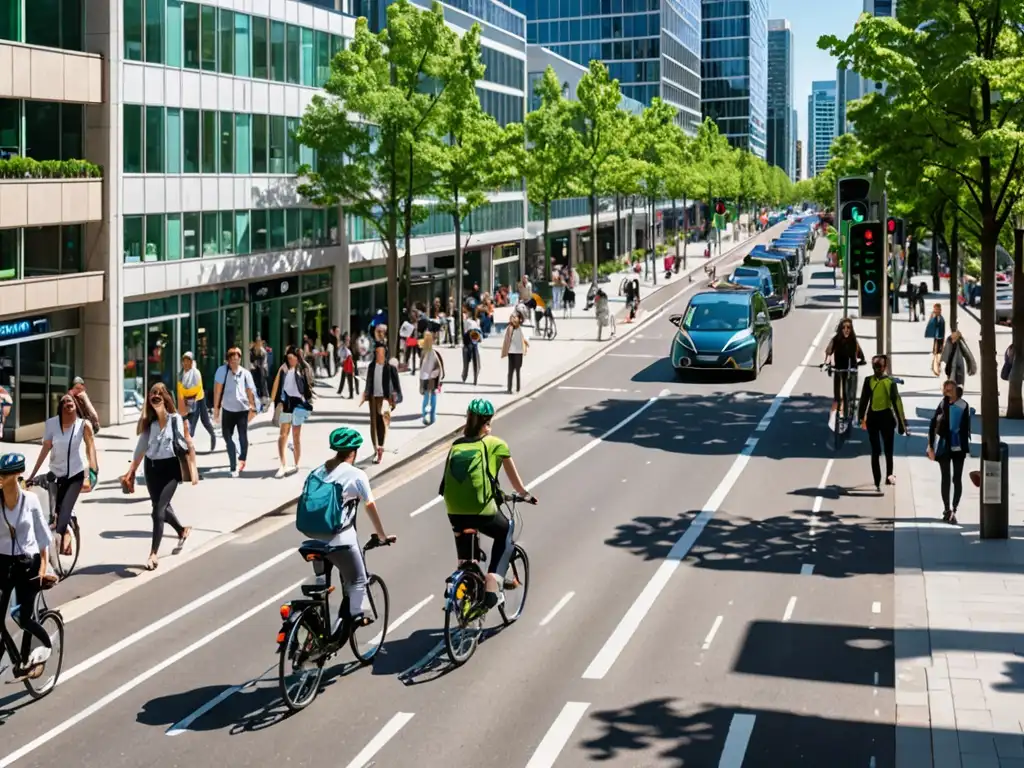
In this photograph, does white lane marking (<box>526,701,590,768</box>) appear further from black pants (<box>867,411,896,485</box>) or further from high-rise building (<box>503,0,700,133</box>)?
high-rise building (<box>503,0,700,133</box>)

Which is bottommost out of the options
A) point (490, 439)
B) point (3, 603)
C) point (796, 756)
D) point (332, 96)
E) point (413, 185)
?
point (796, 756)

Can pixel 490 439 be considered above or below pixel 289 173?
below

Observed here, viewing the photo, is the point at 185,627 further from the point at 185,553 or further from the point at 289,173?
the point at 289,173

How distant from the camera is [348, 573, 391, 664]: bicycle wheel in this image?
11422 mm

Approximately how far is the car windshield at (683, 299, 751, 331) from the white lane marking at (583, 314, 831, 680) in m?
9.89

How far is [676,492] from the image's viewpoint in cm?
2019

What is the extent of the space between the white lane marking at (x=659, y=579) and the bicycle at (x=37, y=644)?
4092 millimetres

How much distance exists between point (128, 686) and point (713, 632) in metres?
5.03

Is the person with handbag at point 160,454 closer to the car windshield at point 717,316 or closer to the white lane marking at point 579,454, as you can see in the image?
the white lane marking at point 579,454

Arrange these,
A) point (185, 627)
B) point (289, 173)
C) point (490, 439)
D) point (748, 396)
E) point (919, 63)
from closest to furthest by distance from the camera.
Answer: point (490, 439) → point (185, 627) → point (919, 63) → point (748, 396) → point (289, 173)

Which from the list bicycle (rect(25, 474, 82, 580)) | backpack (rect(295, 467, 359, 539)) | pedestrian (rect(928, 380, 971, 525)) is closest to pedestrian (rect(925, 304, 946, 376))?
pedestrian (rect(928, 380, 971, 525))

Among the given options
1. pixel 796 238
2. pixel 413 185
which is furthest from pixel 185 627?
pixel 796 238

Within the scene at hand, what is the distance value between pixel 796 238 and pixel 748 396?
209 ft

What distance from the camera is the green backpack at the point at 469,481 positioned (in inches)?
454
